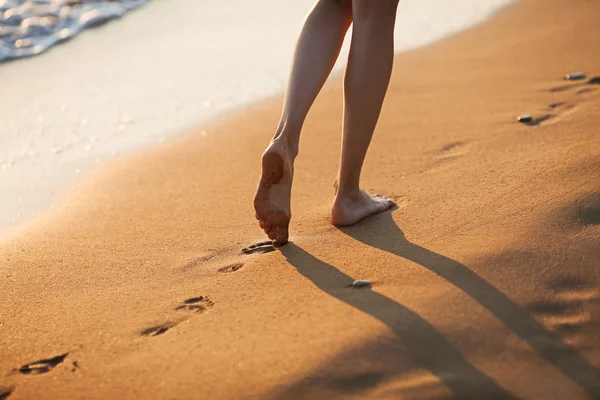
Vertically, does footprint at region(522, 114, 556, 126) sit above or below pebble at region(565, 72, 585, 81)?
below

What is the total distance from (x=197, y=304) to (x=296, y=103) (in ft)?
2.02

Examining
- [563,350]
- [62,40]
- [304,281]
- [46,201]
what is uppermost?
[62,40]

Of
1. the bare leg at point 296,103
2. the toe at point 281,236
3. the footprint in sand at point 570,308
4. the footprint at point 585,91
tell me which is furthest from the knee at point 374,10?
the footprint at point 585,91

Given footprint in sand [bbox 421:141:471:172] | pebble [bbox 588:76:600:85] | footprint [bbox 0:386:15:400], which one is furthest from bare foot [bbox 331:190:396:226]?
pebble [bbox 588:76:600:85]

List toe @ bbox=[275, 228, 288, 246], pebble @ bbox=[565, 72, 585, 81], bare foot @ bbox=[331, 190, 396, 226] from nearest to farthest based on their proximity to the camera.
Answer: toe @ bbox=[275, 228, 288, 246] < bare foot @ bbox=[331, 190, 396, 226] < pebble @ bbox=[565, 72, 585, 81]

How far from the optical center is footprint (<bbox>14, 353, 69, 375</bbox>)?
172 cm

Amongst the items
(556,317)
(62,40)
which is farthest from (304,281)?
(62,40)

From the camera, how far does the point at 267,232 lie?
221 cm

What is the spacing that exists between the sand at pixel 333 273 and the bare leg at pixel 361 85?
0.36 ft

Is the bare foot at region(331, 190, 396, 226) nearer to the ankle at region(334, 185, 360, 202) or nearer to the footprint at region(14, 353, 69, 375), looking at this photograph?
the ankle at region(334, 185, 360, 202)

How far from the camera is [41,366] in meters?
1.73

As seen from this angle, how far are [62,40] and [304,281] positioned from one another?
3.47 m

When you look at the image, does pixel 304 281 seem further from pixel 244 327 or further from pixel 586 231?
pixel 586 231

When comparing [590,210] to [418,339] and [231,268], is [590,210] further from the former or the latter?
[231,268]
